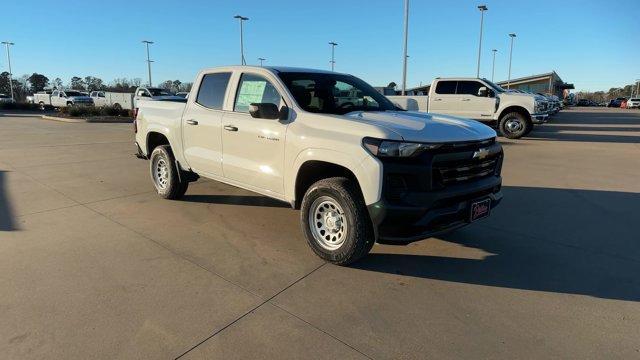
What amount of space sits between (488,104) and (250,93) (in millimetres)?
13147

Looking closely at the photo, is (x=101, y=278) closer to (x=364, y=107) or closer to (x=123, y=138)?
(x=364, y=107)

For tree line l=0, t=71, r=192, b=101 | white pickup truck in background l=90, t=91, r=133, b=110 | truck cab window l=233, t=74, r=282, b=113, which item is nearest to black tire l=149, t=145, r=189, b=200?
truck cab window l=233, t=74, r=282, b=113

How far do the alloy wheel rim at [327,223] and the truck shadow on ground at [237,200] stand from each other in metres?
2.02

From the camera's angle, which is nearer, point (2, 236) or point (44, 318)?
point (44, 318)

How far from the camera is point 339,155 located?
4.04m

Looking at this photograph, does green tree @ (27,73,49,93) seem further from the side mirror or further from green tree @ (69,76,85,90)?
the side mirror

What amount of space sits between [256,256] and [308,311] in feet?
4.04

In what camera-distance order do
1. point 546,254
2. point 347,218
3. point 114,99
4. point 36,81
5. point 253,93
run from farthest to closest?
point 36,81 < point 114,99 < point 253,93 < point 546,254 < point 347,218

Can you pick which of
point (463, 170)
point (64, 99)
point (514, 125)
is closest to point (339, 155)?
point (463, 170)

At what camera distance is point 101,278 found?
12.9 ft

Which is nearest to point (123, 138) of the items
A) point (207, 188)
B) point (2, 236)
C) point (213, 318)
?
point (207, 188)

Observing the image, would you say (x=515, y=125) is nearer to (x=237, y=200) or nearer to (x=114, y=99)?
(x=237, y=200)

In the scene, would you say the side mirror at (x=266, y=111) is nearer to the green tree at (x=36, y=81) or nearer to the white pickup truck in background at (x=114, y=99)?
Answer: the white pickup truck in background at (x=114, y=99)

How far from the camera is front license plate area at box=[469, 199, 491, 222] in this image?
13.3 feet
